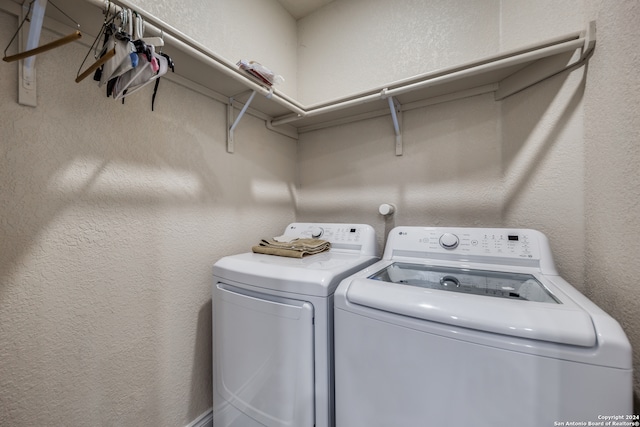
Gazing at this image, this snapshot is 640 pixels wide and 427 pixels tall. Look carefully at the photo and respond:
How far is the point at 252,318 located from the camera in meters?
1.02

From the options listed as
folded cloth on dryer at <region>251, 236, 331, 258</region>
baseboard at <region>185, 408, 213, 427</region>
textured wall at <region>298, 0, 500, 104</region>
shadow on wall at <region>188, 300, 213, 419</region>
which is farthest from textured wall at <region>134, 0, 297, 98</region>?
baseboard at <region>185, 408, 213, 427</region>

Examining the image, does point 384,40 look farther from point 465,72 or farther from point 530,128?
point 530,128

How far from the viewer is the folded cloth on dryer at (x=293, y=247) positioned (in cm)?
125

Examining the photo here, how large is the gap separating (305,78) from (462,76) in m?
1.28

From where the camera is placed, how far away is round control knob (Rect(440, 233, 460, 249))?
3.89ft

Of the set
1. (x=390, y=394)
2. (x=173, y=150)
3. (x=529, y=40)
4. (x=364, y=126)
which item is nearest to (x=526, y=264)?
(x=390, y=394)

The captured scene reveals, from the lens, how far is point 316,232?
5.23ft

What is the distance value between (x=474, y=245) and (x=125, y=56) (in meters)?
1.52

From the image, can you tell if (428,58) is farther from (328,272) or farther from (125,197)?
(125,197)

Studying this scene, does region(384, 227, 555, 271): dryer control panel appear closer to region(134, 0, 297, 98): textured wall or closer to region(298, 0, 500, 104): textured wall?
region(298, 0, 500, 104): textured wall

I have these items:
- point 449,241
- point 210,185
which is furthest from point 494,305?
point 210,185

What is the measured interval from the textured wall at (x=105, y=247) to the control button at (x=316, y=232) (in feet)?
1.74

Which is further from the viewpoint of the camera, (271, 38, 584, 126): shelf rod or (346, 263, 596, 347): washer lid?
(271, 38, 584, 126): shelf rod

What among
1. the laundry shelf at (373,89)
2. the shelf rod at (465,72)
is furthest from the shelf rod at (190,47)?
the shelf rod at (465,72)
